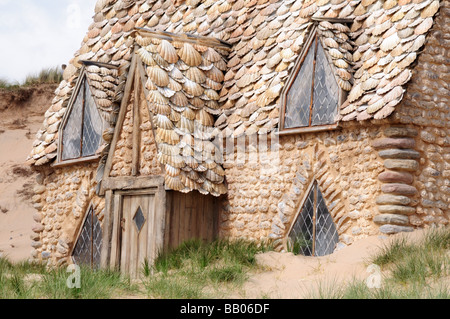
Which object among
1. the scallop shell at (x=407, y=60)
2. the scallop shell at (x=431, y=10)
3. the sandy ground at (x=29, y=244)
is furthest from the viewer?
the scallop shell at (x=431, y=10)

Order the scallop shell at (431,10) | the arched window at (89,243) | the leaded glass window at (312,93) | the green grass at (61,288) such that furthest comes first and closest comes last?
the arched window at (89,243) < the leaded glass window at (312,93) < the scallop shell at (431,10) < the green grass at (61,288)

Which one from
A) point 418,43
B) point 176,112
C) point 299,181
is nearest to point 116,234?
point 176,112

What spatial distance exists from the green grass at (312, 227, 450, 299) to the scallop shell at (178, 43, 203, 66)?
18.5 ft

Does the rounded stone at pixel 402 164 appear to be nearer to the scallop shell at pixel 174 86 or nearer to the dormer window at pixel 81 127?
the scallop shell at pixel 174 86

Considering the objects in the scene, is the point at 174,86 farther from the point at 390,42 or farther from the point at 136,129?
the point at 390,42

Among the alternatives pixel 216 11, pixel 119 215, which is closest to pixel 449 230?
pixel 119 215

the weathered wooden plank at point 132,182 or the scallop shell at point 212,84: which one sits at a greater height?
the scallop shell at point 212,84

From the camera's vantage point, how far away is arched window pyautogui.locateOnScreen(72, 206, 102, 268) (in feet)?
47.0

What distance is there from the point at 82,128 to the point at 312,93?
19.6 ft

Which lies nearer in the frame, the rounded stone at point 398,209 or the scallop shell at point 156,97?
the rounded stone at point 398,209

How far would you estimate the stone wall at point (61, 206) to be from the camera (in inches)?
578

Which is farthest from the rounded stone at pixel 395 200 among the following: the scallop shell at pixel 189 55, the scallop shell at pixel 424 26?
the scallop shell at pixel 189 55

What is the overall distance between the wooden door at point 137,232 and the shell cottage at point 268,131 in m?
0.03

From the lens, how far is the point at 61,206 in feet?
50.6
